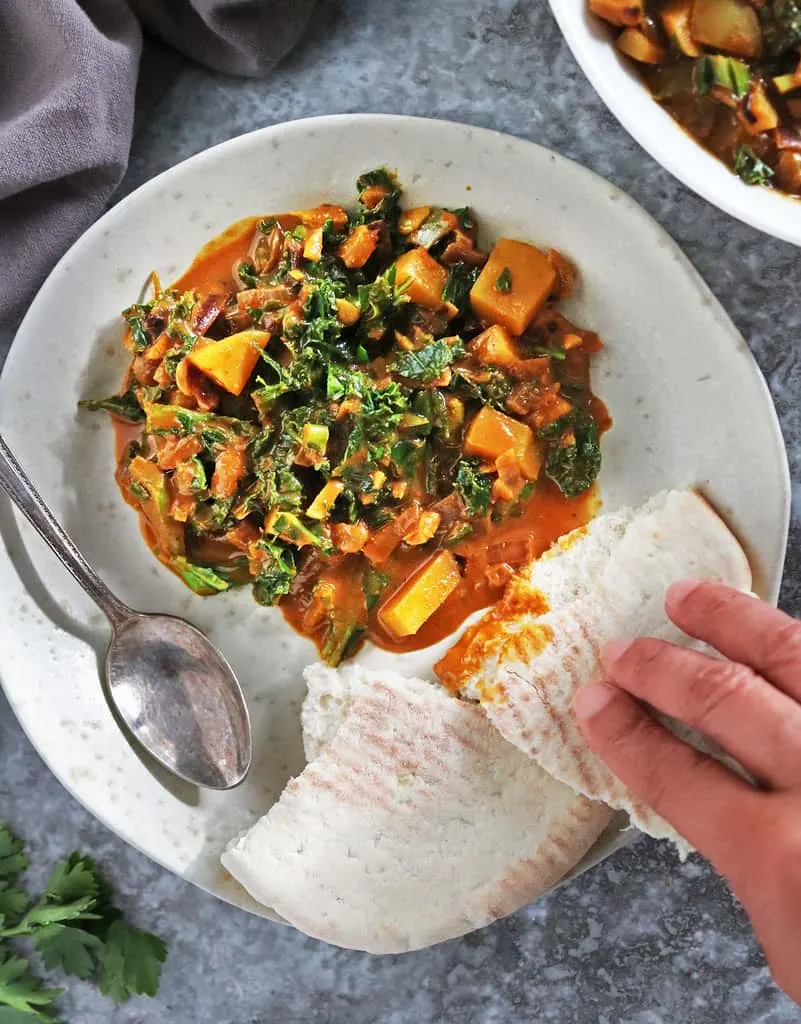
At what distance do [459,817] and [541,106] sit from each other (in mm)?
2597

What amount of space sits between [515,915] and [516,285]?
7.97 ft

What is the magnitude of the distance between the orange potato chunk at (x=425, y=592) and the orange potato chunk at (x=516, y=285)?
893 millimetres

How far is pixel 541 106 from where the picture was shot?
12.1ft

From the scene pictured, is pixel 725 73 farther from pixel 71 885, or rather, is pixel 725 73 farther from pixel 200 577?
pixel 71 885

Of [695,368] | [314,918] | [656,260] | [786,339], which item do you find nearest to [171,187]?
[656,260]

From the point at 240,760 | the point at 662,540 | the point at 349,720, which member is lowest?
the point at 240,760

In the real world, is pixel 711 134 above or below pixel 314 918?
above

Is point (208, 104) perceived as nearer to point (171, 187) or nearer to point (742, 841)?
point (171, 187)

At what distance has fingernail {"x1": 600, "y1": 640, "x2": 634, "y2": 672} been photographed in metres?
3.28

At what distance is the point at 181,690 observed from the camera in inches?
151

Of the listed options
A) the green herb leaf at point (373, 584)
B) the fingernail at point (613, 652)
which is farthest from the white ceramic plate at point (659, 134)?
the green herb leaf at point (373, 584)

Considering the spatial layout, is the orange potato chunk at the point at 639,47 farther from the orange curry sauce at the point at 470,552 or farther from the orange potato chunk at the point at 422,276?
the orange curry sauce at the point at 470,552

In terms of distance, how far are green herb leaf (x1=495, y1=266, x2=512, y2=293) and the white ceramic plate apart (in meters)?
0.69

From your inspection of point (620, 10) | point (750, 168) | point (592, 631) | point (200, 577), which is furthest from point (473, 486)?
point (620, 10)
